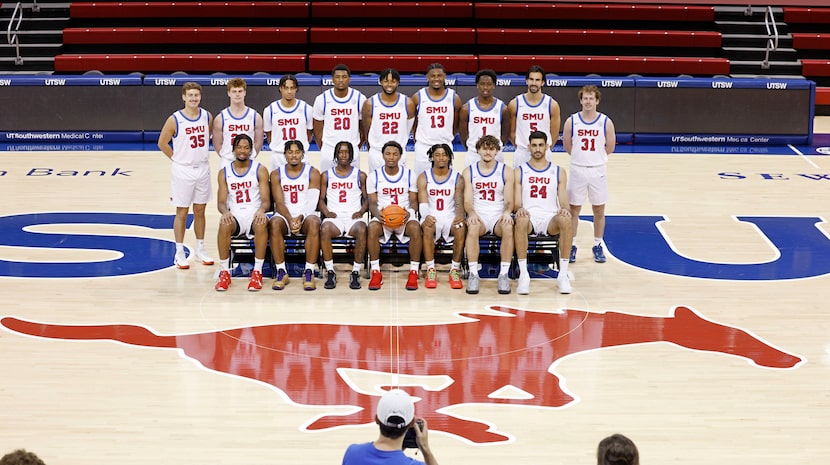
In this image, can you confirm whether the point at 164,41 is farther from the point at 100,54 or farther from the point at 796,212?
the point at 796,212

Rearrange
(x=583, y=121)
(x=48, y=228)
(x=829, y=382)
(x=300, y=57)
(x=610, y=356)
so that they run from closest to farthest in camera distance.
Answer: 1. (x=829, y=382)
2. (x=610, y=356)
3. (x=583, y=121)
4. (x=48, y=228)
5. (x=300, y=57)

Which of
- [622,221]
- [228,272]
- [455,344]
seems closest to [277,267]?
[228,272]

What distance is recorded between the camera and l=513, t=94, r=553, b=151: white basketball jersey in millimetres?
9742

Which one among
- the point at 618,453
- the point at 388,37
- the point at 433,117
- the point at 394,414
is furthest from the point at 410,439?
the point at 388,37

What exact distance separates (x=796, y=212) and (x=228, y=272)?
612 centimetres

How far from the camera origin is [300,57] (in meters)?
17.9

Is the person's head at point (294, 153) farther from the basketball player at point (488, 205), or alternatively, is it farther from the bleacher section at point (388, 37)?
the bleacher section at point (388, 37)

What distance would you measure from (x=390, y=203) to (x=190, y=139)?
1866 millimetres


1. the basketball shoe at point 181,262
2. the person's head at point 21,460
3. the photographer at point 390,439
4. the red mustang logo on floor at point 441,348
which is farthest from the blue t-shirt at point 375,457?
the basketball shoe at point 181,262

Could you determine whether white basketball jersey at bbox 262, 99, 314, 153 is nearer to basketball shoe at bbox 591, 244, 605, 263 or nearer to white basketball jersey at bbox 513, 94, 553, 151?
white basketball jersey at bbox 513, 94, 553, 151

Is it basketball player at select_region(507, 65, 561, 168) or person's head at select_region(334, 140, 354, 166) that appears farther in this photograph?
basketball player at select_region(507, 65, 561, 168)

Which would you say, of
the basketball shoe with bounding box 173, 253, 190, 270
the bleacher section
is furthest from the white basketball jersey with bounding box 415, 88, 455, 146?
the bleacher section

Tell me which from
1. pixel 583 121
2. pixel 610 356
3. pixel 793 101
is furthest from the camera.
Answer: pixel 793 101

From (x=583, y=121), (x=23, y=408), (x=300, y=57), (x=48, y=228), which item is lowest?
(x=23, y=408)
